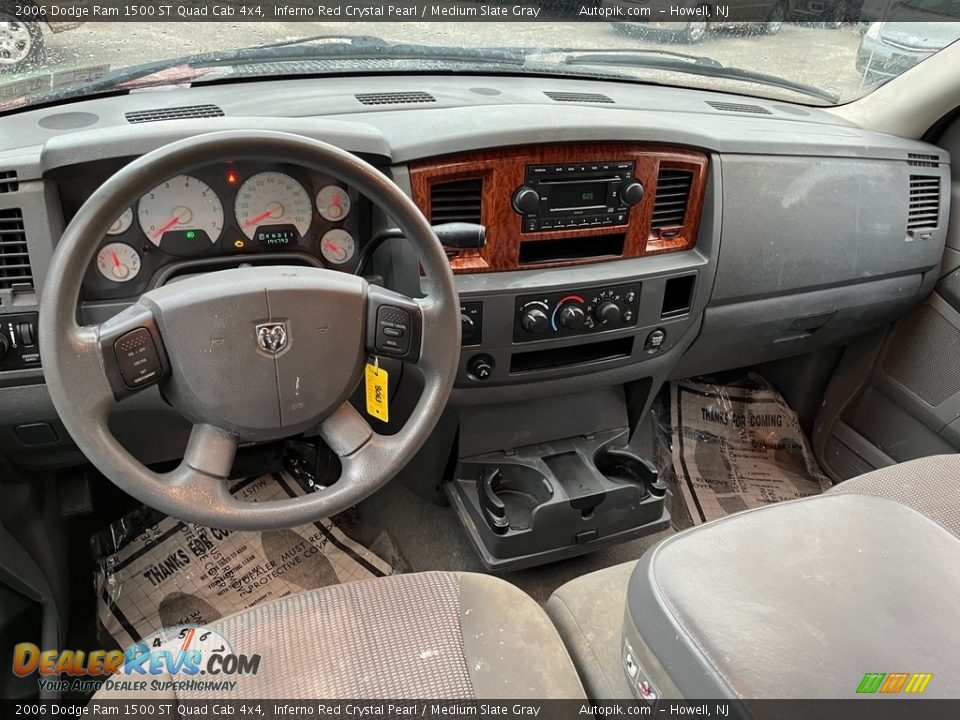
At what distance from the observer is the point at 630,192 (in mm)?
1618

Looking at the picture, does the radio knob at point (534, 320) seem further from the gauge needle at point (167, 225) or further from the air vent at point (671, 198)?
the gauge needle at point (167, 225)

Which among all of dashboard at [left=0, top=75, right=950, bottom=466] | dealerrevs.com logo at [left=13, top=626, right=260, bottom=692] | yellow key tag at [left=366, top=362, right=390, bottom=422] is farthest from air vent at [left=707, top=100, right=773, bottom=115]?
dealerrevs.com logo at [left=13, top=626, right=260, bottom=692]

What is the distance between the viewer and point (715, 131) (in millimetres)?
1772

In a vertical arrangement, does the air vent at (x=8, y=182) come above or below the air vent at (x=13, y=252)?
above

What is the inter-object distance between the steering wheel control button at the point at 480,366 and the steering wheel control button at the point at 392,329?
21.6 inches

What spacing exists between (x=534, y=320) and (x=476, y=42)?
79 cm

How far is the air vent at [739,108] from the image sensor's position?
79.5 inches

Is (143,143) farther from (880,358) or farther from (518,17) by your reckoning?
(880,358)

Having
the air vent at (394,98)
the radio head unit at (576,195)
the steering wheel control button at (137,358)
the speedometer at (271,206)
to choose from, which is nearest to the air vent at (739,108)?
the radio head unit at (576,195)

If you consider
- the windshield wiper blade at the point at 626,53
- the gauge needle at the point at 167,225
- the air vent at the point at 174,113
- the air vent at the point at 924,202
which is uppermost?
the windshield wiper blade at the point at 626,53

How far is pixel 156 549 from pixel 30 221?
0.96m

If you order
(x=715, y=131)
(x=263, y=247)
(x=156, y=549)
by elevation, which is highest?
(x=715, y=131)

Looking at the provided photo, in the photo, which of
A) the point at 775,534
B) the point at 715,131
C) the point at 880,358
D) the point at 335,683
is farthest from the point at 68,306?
the point at 880,358

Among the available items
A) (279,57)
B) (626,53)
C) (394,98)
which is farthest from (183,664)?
(626,53)
